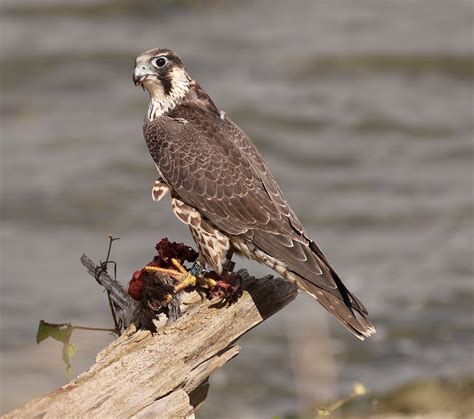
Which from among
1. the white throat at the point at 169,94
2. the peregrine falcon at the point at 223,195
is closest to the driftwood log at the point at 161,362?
the peregrine falcon at the point at 223,195

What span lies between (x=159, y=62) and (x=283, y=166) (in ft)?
23.3

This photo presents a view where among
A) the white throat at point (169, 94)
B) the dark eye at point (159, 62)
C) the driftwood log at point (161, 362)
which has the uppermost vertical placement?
the dark eye at point (159, 62)

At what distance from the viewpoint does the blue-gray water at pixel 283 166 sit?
370 inches

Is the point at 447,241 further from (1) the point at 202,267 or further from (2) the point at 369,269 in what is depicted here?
(1) the point at 202,267

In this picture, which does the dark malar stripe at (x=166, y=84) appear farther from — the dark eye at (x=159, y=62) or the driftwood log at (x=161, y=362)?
the driftwood log at (x=161, y=362)

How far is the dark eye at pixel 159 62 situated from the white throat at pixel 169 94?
69 millimetres

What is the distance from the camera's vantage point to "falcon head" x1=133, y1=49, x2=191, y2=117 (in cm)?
613

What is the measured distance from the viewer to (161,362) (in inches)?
185

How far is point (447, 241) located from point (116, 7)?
7.85 metres

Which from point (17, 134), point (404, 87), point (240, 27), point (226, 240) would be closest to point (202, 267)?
point (226, 240)

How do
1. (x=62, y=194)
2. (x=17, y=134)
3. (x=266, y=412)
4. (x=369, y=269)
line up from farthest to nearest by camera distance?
(x=17, y=134) < (x=62, y=194) < (x=369, y=269) < (x=266, y=412)

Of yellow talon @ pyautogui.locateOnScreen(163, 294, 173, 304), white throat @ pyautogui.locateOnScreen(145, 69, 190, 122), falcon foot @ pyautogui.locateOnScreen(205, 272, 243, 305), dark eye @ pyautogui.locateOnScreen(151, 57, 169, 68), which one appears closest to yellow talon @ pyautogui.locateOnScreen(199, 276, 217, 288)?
falcon foot @ pyautogui.locateOnScreen(205, 272, 243, 305)

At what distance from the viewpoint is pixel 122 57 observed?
1574 cm

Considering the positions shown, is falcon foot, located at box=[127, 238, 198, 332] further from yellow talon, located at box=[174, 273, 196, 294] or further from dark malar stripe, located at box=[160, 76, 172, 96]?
dark malar stripe, located at box=[160, 76, 172, 96]
